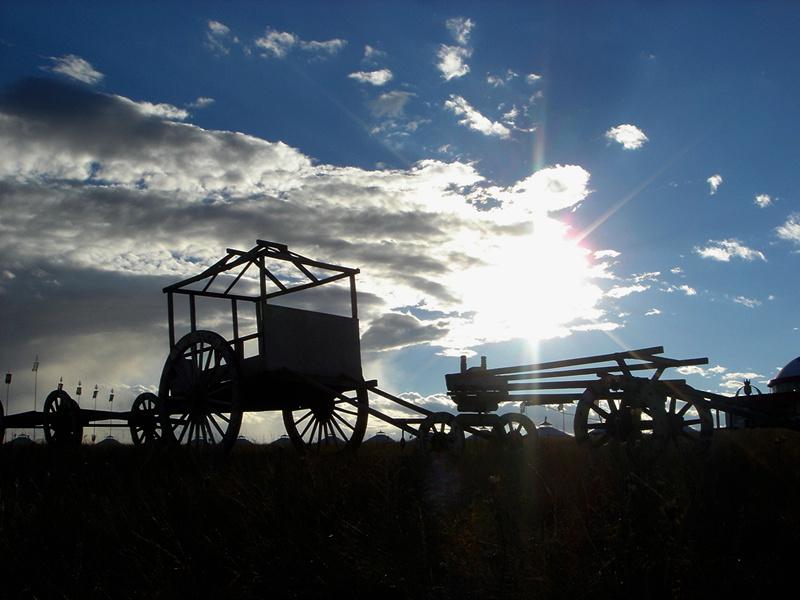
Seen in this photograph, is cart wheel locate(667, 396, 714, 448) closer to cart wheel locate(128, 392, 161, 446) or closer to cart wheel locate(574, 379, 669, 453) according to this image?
cart wheel locate(574, 379, 669, 453)

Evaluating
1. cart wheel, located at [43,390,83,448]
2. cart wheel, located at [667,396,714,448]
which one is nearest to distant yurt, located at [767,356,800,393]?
cart wheel, located at [667,396,714,448]

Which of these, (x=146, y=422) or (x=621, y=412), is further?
(x=146, y=422)

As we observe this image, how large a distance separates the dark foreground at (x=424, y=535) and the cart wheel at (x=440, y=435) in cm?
117

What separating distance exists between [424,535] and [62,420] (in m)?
10.8

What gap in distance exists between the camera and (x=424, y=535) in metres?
4.47

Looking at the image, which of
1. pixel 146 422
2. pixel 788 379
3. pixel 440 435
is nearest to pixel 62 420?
pixel 146 422

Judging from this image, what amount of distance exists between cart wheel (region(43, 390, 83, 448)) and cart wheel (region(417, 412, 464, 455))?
25.2 feet

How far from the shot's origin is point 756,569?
11.8ft

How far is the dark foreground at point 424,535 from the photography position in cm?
373

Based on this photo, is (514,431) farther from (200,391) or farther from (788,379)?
(788,379)

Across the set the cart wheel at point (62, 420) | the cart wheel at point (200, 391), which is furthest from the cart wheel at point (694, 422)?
the cart wheel at point (62, 420)

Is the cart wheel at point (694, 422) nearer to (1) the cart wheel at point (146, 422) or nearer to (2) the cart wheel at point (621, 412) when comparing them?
(2) the cart wheel at point (621, 412)

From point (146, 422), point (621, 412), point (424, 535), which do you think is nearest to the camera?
point (424, 535)

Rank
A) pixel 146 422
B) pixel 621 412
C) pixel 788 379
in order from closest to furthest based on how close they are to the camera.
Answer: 1. pixel 621 412
2. pixel 146 422
3. pixel 788 379
